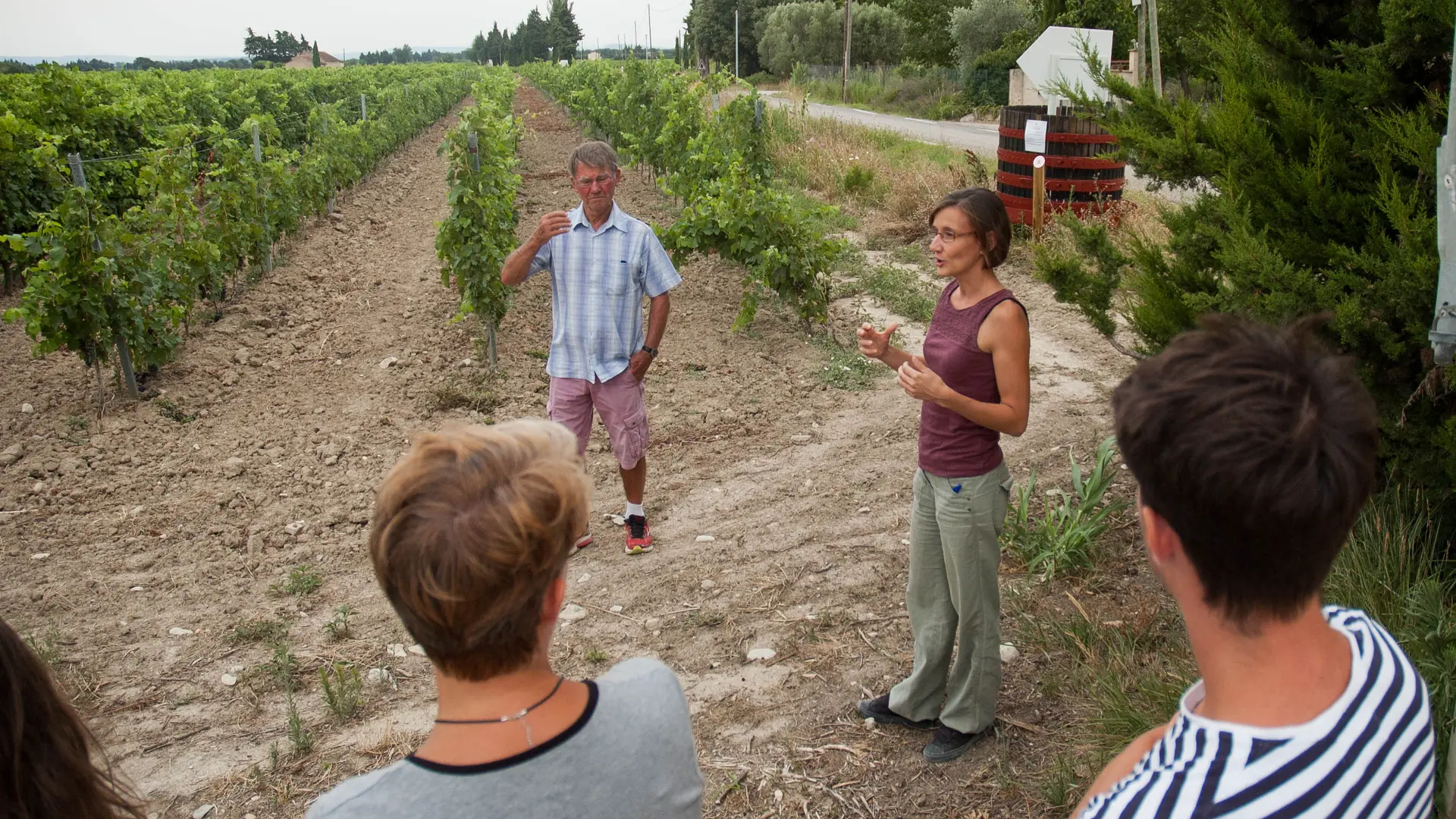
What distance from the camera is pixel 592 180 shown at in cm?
449

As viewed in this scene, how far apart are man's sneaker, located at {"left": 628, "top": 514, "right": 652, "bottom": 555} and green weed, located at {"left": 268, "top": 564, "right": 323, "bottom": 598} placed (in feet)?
4.80

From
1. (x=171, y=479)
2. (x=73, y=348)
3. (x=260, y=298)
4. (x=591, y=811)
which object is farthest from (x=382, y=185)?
(x=591, y=811)

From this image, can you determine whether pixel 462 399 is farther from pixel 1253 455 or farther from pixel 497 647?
pixel 1253 455

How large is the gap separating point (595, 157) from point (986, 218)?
7.05 ft

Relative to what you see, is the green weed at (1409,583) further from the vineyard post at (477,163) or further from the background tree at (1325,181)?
the vineyard post at (477,163)

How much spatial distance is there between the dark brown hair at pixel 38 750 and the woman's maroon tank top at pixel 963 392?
83.1 inches

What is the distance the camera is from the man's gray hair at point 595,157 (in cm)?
448

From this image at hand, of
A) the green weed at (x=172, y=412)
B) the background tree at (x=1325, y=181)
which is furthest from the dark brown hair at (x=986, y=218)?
the green weed at (x=172, y=412)

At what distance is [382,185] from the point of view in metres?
18.2

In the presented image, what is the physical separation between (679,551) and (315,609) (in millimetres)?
1664

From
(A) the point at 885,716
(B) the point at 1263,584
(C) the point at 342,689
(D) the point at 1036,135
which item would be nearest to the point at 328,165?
(D) the point at 1036,135

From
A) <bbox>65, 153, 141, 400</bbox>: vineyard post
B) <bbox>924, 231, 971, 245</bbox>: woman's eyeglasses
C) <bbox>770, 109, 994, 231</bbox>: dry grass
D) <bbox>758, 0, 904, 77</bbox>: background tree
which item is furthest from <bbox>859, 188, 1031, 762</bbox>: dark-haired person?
<bbox>758, 0, 904, 77</bbox>: background tree

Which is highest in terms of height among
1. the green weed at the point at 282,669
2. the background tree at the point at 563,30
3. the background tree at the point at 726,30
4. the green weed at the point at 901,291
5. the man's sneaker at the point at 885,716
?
the background tree at the point at 563,30

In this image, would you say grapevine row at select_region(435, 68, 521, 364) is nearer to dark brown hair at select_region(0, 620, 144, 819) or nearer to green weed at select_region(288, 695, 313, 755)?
green weed at select_region(288, 695, 313, 755)
